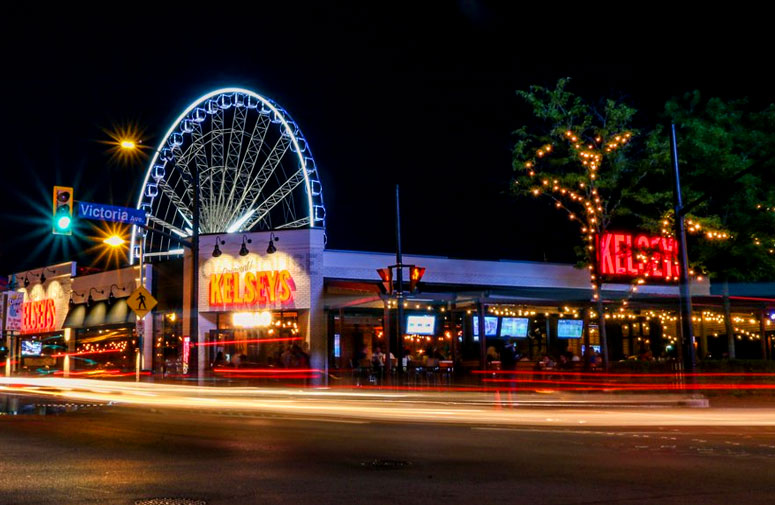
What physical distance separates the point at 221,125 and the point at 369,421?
26.2 metres

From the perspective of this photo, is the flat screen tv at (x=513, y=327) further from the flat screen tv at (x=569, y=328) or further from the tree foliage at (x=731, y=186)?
the tree foliage at (x=731, y=186)

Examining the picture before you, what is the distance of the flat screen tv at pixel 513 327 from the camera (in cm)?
3262

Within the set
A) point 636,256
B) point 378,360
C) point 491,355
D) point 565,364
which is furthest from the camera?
point 378,360

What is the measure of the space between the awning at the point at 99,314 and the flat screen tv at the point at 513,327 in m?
17.3

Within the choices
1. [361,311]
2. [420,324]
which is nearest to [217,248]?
[361,311]

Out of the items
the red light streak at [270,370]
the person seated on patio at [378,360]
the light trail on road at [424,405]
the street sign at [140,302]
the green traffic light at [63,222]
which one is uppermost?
the green traffic light at [63,222]

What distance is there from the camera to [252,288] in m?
33.9

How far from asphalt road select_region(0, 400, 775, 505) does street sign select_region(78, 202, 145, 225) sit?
8.70 metres

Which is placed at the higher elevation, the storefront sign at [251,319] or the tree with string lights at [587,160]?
the tree with string lights at [587,160]

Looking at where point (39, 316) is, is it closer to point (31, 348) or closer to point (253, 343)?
point (31, 348)

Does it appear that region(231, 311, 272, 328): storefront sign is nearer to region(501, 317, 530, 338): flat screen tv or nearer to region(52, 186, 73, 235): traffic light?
region(501, 317, 530, 338): flat screen tv

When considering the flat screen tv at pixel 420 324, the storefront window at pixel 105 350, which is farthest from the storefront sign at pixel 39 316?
the flat screen tv at pixel 420 324

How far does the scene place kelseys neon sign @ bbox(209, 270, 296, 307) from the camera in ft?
108

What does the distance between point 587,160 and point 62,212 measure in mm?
17180
